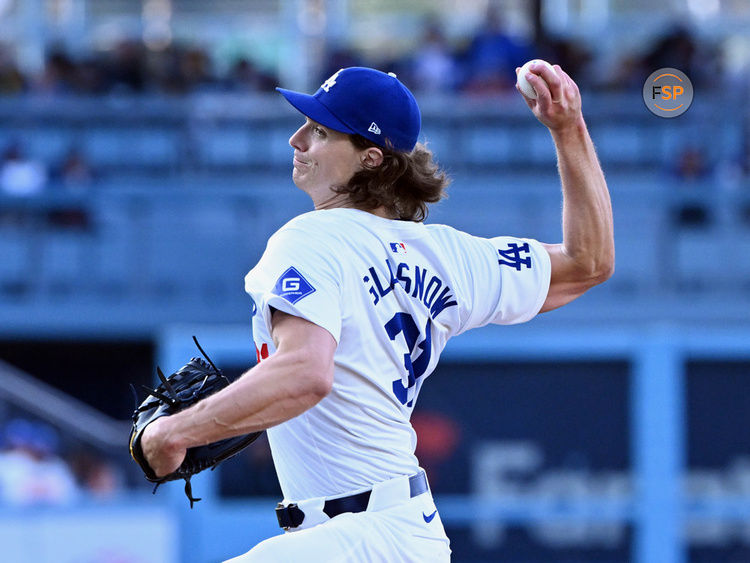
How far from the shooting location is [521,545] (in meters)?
7.49

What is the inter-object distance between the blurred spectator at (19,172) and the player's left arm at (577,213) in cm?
810

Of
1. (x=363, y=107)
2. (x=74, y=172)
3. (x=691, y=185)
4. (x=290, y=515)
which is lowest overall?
(x=290, y=515)

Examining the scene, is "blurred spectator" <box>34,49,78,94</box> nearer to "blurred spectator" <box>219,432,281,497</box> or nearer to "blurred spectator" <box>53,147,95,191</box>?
"blurred spectator" <box>53,147,95,191</box>

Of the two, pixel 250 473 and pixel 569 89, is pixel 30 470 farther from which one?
pixel 569 89

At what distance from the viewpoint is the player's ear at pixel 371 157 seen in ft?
10.0

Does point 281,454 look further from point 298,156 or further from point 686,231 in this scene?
point 686,231

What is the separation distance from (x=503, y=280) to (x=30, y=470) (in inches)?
252

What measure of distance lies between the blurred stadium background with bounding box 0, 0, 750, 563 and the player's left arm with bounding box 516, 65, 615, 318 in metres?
4.19

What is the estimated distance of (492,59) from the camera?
1149 cm

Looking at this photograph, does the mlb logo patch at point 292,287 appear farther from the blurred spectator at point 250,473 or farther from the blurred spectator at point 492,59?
the blurred spectator at point 492,59

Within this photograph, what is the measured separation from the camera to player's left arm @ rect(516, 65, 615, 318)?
125 inches

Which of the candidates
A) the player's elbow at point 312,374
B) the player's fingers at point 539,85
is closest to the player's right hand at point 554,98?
the player's fingers at point 539,85

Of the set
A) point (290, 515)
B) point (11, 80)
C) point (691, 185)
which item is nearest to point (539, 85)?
point (290, 515)

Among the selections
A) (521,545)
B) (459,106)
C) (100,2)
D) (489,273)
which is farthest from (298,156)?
(100,2)
